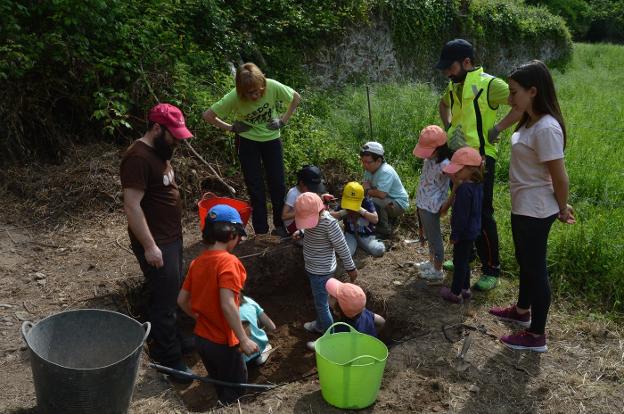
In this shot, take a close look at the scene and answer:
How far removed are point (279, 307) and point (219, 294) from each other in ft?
7.71

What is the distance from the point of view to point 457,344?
13.9 feet

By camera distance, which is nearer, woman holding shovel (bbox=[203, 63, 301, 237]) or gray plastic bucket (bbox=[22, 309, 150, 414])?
gray plastic bucket (bbox=[22, 309, 150, 414])

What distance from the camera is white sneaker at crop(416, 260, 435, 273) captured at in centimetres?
528

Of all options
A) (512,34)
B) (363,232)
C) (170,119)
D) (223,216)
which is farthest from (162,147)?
(512,34)

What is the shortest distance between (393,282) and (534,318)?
1460 millimetres

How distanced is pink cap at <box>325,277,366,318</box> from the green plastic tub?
0.89ft

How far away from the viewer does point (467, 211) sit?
4348 mm

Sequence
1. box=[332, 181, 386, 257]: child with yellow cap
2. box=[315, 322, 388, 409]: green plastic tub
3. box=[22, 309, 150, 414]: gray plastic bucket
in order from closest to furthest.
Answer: box=[22, 309, 150, 414]: gray plastic bucket → box=[315, 322, 388, 409]: green plastic tub → box=[332, 181, 386, 257]: child with yellow cap

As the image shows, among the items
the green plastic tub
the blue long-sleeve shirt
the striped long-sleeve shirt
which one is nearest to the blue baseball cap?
the green plastic tub

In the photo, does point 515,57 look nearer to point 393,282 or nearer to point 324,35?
point 324,35

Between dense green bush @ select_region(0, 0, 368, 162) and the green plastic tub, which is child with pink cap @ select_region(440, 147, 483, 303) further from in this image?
dense green bush @ select_region(0, 0, 368, 162)

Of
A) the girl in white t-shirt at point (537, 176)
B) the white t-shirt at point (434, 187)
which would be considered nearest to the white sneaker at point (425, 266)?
the white t-shirt at point (434, 187)

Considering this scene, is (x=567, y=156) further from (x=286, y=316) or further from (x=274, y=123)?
(x=286, y=316)

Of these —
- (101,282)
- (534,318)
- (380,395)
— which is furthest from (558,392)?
(101,282)
